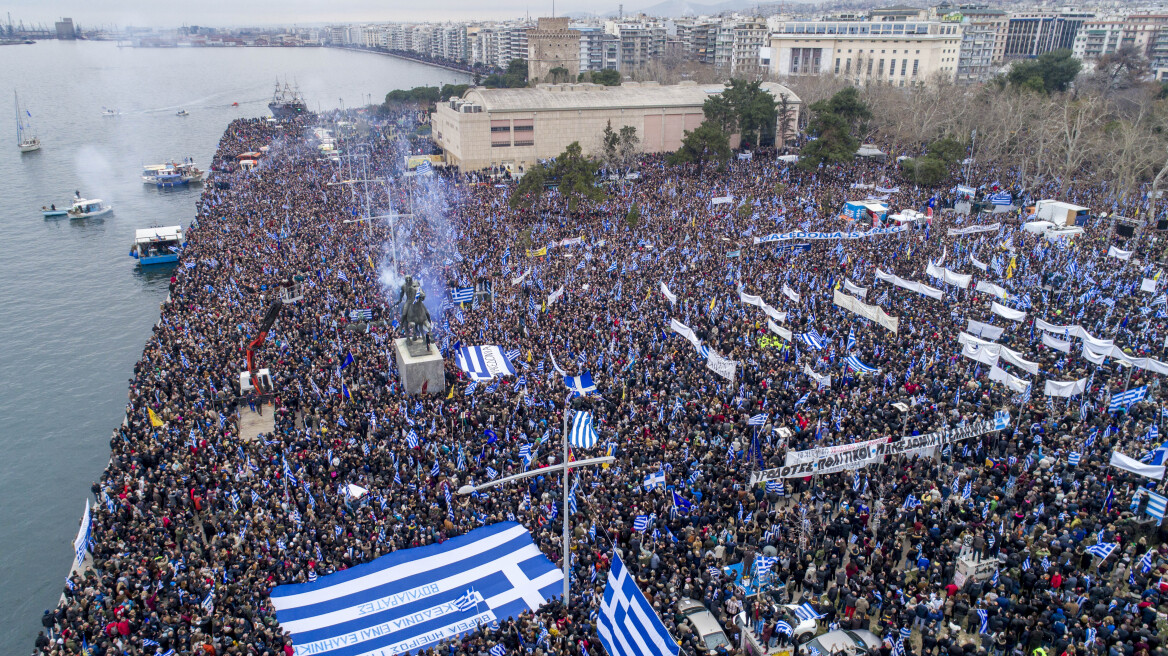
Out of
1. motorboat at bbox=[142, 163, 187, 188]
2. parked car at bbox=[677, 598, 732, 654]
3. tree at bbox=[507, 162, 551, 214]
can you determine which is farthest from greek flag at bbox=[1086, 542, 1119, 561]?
motorboat at bbox=[142, 163, 187, 188]

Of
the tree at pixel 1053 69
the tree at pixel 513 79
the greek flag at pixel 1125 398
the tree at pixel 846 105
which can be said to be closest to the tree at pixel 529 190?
the tree at pixel 846 105

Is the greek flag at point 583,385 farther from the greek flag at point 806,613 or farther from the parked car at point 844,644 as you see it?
the parked car at point 844,644

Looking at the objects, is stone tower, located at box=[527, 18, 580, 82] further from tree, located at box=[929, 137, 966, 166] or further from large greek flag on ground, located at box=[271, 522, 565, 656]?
large greek flag on ground, located at box=[271, 522, 565, 656]

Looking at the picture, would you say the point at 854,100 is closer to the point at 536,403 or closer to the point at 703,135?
the point at 703,135

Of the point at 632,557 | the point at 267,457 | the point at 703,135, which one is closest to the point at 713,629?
the point at 632,557

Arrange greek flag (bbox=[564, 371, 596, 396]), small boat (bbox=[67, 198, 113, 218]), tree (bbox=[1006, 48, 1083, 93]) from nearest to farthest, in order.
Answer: greek flag (bbox=[564, 371, 596, 396]), small boat (bbox=[67, 198, 113, 218]), tree (bbox=[1006, 48, 1083, 93])

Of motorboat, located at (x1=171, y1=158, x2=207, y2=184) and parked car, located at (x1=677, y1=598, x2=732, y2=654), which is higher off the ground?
parked car, located at (x1=677, y1=598, x2=732, y2=654)
